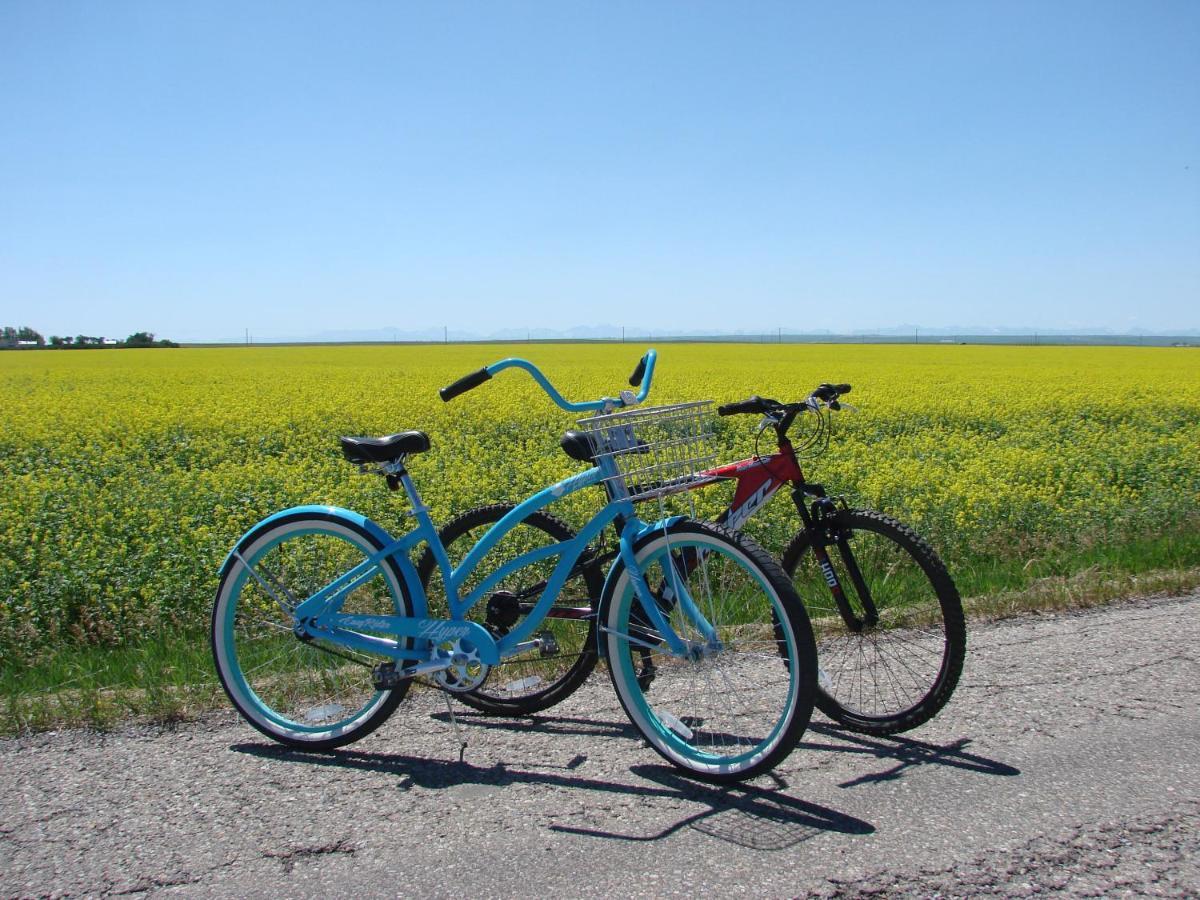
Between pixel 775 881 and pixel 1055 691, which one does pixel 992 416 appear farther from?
pixel 775 881

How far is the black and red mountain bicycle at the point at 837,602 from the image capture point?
3.59 metres

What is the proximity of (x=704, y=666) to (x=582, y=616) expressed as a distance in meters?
0.54

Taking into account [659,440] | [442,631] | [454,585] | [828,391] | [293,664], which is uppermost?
[828,391]

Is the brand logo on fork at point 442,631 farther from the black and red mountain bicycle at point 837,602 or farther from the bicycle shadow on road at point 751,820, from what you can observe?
the bicycle shadow on road at point 751,820

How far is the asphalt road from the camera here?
8.36 feet

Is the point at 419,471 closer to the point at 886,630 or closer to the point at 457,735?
the point at 457,735

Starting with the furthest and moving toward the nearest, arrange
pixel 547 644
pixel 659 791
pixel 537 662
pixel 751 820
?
1. pixel 537 662
2. pixel 547 644
3. pixel 659 791
4. pixel 751 820

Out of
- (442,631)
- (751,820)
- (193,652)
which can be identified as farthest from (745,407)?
(193,652)

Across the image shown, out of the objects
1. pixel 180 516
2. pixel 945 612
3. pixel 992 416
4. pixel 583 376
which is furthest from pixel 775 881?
pixel 583 376

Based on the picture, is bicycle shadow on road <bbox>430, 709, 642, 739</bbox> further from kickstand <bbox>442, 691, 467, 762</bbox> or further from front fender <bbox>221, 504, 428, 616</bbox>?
front fender <bbox>221, 504, 428, 616</bbox>

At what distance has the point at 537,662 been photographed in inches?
157

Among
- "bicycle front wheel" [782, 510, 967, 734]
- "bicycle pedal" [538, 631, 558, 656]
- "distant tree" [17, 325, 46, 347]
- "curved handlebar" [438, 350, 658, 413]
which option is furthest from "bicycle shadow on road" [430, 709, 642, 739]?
"distant tree" [17, 325, 46, 347]

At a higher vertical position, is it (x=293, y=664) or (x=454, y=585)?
(x=454, y=585)

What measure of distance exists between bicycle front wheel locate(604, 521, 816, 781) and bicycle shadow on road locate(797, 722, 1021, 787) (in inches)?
9.3
